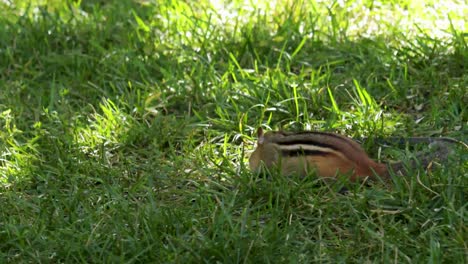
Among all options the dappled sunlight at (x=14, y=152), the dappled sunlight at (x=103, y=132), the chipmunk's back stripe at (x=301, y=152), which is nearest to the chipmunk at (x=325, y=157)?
the chipmunk's back stripe at (x=301, y=152)

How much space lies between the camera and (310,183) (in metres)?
4.57

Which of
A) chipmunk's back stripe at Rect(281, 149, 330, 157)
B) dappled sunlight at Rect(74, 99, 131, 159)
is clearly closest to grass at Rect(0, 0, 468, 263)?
dappled sunlight at Rect(74, 99, 131, 159)

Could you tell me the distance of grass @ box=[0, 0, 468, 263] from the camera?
4.23 meters

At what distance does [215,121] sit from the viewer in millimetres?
5496

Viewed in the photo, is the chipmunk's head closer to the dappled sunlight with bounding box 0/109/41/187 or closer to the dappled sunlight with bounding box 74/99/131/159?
the dappled sunlight with bounding box 74/99/131/159

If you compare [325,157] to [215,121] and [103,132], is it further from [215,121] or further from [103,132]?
[103,132]

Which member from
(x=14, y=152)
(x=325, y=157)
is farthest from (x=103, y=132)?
(x=325, y=157)

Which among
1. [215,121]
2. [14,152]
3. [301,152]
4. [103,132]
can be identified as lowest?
[14,152]

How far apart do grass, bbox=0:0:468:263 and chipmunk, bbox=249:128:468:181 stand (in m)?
0.09

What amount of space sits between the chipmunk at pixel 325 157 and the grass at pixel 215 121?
88mm

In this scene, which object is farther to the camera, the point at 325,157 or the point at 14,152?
the point at 14,152

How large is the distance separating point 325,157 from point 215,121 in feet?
3.40

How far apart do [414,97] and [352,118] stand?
523 mm

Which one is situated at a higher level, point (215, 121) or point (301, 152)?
point (301, 152)
